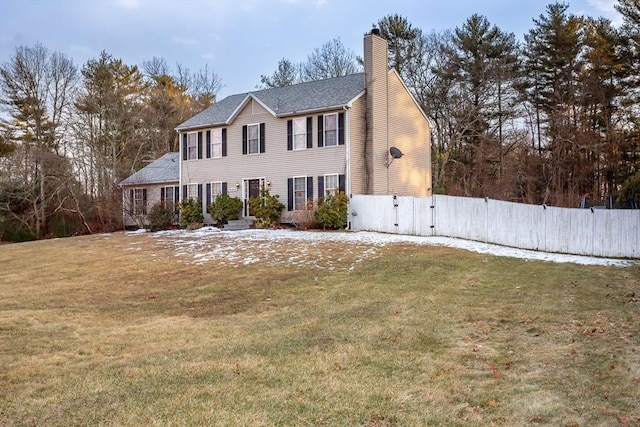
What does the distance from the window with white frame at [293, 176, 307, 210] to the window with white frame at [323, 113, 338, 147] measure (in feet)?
5.91

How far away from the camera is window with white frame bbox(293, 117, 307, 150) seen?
2122 centimetres

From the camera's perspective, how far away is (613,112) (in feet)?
90.5

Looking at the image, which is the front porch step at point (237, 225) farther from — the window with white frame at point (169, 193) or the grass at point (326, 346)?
the grass at point (326, 346)

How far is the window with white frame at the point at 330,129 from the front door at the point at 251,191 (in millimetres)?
3916

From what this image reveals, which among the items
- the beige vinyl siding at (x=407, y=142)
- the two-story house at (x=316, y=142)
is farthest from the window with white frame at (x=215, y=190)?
the beige vinyl siding at (x=407, y=142)

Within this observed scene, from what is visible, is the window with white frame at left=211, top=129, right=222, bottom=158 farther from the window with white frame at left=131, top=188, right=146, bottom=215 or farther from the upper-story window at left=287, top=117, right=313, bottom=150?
the window with white frame at left=131, top=188, right=146, bottom=215

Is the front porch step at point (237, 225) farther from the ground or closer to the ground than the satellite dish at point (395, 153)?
closer to the ground

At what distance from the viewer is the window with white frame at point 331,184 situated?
2020 cm

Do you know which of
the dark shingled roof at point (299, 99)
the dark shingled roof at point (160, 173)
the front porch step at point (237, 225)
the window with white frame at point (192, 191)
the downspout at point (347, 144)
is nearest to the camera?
the downspout at point (347, 144)

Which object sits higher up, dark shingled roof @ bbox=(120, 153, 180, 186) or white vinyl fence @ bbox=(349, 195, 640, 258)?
dark shingled roof @ bbox=(120, 153, 180, 186)

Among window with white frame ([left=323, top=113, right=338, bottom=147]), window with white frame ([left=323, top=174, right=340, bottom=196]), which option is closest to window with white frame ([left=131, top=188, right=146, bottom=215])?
window with white frame ([left=323, top=174, right=340, bottom=196])

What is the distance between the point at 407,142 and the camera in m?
23.2

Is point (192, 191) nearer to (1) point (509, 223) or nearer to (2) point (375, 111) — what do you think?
(2) point (375, 111)

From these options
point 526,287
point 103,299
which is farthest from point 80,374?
point 526,287
